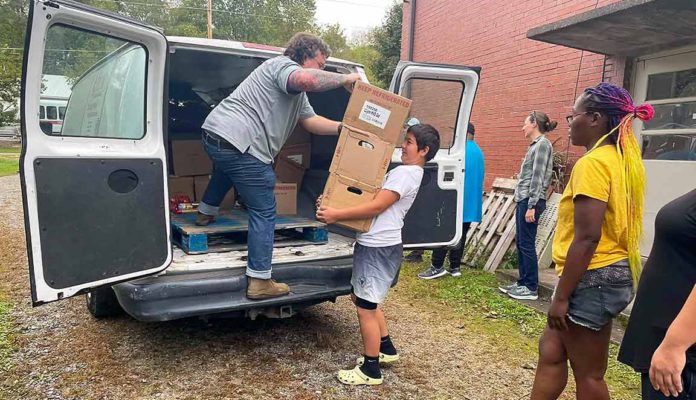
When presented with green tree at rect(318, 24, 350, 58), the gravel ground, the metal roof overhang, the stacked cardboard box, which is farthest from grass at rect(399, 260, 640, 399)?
green tree at rect(318, 24, 350, 58)

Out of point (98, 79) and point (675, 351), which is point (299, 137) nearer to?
point (98, 79)

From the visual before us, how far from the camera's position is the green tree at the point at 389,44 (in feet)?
48.5

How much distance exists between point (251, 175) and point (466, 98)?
6.38ft

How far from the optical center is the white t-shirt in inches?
121

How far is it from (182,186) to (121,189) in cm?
222

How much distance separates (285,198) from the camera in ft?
15.1

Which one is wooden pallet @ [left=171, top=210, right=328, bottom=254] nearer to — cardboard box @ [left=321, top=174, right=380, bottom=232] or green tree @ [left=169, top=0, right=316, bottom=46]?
cardboard box @ [left=321, top=174, right=380, bottom=232]

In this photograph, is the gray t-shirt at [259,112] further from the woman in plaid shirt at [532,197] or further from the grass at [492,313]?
the woman in plaid shirt at [532,197]

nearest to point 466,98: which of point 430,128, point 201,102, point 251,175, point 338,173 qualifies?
point 430,128

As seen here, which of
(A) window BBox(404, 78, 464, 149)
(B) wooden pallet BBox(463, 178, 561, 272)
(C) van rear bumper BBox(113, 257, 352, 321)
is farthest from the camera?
(B) wooden pallet BBox(463, 178, 561, 272)

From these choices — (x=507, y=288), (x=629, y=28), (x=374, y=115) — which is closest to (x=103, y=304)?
(x=374, y=115)

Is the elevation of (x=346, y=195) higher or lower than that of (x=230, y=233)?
higher

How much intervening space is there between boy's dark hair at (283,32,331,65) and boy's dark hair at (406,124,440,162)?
80 cm

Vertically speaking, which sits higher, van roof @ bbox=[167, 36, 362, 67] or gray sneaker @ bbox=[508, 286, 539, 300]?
van roof @ bbox=[167, 36, 362, 67]
